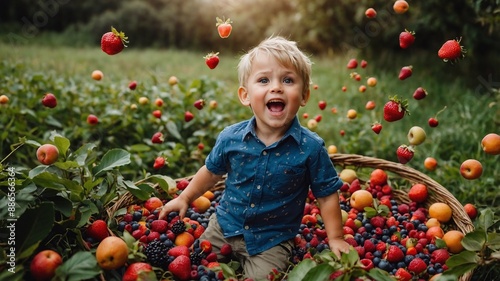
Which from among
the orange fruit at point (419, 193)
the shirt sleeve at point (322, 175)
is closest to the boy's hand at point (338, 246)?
the shirt sleeve at point (322, 175)

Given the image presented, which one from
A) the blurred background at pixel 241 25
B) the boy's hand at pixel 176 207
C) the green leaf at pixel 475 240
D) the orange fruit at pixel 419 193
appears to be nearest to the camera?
the green leaf at pixel 475 240

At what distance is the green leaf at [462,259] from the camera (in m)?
1.74

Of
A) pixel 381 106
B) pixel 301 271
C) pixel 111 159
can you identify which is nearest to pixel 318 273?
pixel 301 271

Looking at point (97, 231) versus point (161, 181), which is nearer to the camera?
point (97, 231)

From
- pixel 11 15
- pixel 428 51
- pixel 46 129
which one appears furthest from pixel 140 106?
pixel 11 15

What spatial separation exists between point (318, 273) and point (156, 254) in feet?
2.41

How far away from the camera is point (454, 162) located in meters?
3.27

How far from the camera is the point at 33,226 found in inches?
65.1

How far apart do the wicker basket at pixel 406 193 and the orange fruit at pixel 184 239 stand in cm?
33

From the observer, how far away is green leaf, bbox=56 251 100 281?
5.23 feet

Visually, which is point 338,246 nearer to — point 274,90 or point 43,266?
point 274,90

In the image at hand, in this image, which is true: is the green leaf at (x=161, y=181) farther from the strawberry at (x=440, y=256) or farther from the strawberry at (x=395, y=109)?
the strawberry at (x=440, y=256)

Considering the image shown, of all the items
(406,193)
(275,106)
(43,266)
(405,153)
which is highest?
(275,106)

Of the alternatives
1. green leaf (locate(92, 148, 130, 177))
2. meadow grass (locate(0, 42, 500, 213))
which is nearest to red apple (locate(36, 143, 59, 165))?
green leaf (locate(92, 148, 130, 177))
